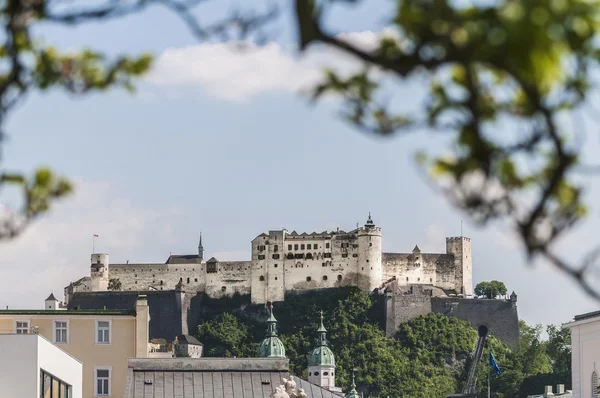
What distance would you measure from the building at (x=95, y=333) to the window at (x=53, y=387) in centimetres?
784

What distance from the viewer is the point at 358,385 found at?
138 m

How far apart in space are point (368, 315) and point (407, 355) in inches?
197

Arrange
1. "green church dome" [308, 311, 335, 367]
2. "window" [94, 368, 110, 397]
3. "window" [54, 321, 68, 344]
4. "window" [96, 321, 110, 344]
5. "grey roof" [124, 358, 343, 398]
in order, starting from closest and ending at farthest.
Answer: "grey roof" [124, 358, 343, 398] < "window" [94, 368, 110, 397] < "window" [96, 321, 110, 344] < "window" [54, 321, 68, 344] < "green church dome" [308, 311, 335, 367]

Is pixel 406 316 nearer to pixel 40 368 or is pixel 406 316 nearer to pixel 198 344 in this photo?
pixel 198 344

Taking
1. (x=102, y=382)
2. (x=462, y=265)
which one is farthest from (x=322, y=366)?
(x=102, y=382)

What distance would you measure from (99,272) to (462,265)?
3238 cm

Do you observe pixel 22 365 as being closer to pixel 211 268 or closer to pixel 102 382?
pixel 102 382

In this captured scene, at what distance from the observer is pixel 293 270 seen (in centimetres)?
14375

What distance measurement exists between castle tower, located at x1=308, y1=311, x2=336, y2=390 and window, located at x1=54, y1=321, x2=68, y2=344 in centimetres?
8241

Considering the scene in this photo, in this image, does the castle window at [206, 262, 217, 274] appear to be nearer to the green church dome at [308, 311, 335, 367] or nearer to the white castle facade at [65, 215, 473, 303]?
the white castle facade at [65, 215, 473, 303]

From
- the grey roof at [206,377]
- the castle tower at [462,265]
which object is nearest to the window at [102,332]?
the grey roof at [206,377]

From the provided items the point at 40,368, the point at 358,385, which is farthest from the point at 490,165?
the point at 358,385

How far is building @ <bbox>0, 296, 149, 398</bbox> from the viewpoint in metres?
46.2

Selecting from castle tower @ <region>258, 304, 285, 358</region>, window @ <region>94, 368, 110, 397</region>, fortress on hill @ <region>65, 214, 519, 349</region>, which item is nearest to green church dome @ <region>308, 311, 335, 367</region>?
castle tower @ <region>258, 304, 285, 358</region>
